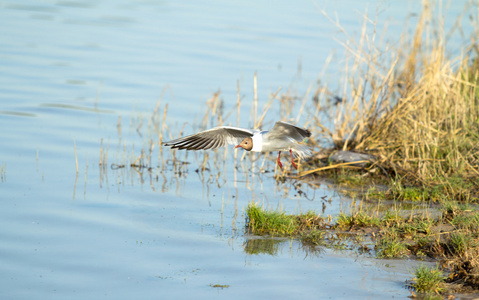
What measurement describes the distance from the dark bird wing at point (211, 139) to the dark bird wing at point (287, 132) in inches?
16.0

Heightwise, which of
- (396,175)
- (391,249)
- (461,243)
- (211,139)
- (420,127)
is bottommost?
(391,249)

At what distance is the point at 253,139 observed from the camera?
26.8 ft

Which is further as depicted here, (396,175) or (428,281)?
(396,175)

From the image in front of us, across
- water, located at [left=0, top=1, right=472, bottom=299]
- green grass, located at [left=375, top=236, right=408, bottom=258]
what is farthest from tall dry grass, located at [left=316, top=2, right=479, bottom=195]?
green grass, located at [left=375, top=236, right=408, bottom=258]

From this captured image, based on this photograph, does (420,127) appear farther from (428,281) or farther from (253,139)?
(428,281)

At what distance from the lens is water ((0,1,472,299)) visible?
662cm

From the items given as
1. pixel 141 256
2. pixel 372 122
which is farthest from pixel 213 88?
pixel 141 256

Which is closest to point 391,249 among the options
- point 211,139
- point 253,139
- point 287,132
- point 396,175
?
point 287,132

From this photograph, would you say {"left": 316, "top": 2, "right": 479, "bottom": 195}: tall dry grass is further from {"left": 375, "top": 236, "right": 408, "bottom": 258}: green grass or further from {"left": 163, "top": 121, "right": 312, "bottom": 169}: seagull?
{"left": 375, "top": 236, "right": 408, "bottom": 258}: green grass

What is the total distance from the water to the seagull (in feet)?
2.93

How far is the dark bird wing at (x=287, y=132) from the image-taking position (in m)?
7.84

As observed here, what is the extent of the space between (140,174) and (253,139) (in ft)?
9.26

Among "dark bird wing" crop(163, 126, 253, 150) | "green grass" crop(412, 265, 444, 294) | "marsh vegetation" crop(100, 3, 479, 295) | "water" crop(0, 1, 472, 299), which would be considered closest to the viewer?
"green grass" crop(412, 265, 444, 294)

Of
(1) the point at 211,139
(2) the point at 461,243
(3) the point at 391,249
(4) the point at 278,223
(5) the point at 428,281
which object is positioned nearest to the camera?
(5) the point at 428,281
